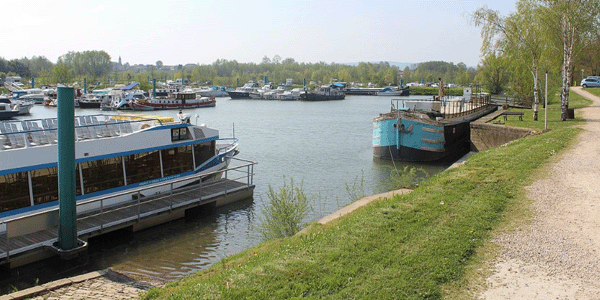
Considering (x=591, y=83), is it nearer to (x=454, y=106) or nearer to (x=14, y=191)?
(x=454, y=106)

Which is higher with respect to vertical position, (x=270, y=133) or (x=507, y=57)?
(x=507, y=57)

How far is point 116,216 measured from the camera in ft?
54.5

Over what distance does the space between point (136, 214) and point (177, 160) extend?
369 cm

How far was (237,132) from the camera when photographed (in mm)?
50344

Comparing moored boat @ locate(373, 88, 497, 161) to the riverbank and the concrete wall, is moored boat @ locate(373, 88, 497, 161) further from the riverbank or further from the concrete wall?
the riverbank

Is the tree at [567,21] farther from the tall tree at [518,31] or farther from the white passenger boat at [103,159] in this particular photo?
the white passenger boat at [103,159]

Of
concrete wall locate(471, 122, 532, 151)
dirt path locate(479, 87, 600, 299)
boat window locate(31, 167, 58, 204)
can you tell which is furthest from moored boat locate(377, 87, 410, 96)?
boat window locate(31, 167, 58, 204)

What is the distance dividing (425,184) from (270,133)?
3463cm

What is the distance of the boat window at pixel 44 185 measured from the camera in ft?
51.0

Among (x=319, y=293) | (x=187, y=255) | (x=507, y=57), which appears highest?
(x=507, y=57)

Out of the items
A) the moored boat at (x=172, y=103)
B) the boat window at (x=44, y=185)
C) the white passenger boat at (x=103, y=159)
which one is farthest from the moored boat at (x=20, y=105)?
the boat window at (x=44, y=185)

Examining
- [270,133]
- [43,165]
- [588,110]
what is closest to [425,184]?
[43,165]

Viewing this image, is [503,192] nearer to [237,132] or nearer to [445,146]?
[445,146]

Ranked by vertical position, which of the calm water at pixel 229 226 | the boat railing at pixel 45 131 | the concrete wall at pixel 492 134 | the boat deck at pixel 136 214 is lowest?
the calm water at pixel 229 226
